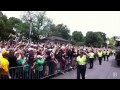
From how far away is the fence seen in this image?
41.5 ft

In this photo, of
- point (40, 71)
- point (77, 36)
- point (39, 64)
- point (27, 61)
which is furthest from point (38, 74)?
point (77, 36)

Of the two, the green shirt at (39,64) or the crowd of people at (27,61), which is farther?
the green shirt at (39,64)

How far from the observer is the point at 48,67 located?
17.3m

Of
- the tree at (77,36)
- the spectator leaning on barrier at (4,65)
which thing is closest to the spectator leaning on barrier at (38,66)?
the spectator leaning on barrier at (4,65)

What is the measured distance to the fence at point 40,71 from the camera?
498 inches

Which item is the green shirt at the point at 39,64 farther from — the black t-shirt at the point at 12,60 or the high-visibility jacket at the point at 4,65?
the high-visibility jacket at the point at 4,65

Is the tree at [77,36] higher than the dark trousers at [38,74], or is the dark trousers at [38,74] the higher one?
the tree at [77,36]

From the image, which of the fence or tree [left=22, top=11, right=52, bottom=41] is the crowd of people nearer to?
the fence

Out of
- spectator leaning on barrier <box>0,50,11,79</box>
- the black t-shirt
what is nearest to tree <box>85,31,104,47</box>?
the black t-shirt

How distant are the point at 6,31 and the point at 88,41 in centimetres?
4555

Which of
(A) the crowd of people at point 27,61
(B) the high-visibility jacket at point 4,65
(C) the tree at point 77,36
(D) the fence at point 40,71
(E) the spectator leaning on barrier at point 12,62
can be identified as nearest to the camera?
(B) the high-visibility jacket at point 4,65

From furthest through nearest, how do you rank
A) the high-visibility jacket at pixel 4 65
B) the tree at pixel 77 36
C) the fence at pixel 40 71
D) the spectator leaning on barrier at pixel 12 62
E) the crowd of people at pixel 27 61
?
the tree at pixel 77 36, the fence at pixel 40 71, the spectator leaning on barrier at pixel 12 62, the crowd of people at pixel 27 61, the high-visibility jacket at pixel 4 65
